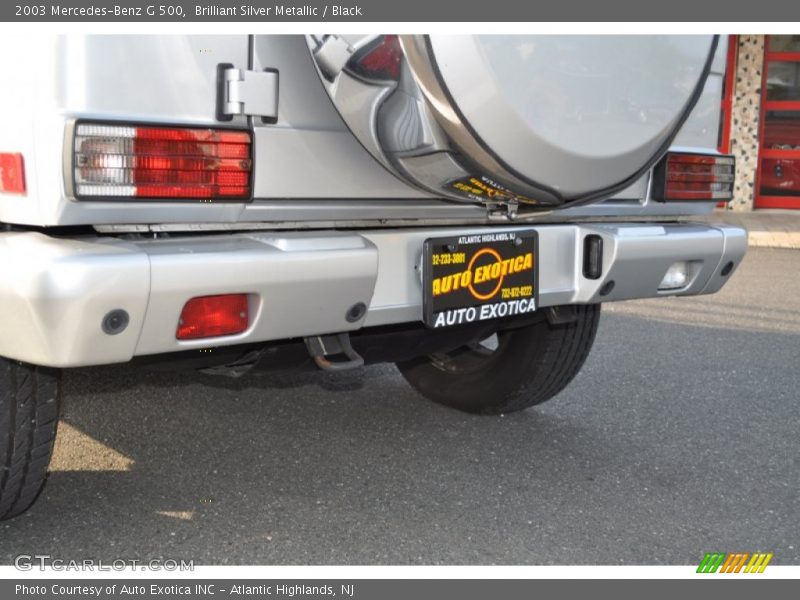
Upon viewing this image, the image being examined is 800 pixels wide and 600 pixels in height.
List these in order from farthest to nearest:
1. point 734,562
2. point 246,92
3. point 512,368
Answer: point 512,368 → point 734,562 → point 246,92

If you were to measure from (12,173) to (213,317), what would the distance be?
54cm

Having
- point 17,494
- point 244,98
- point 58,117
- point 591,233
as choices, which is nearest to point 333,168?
point 244,98

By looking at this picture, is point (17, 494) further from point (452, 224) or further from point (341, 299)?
point (452, 224)

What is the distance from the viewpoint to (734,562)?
2.75 metres

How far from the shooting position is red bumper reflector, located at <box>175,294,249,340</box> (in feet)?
7.70

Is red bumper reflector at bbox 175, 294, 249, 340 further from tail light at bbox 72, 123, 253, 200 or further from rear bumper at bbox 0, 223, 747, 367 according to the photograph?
tail light at bbox 72, 123, 253, 200

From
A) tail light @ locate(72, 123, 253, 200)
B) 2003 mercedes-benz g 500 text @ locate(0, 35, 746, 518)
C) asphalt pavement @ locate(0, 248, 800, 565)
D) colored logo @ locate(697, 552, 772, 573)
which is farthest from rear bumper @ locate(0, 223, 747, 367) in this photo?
colored logo @ locate(697, 552, 772, 573)

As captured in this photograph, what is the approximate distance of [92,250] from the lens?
2182 millimetres

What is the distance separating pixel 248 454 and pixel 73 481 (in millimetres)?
593

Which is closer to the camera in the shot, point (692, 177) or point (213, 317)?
point (213, 317)

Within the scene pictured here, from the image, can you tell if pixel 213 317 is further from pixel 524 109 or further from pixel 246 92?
pixel 524 109

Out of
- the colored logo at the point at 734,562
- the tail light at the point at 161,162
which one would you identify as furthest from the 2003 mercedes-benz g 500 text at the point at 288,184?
the colored logo at the point at 734,562

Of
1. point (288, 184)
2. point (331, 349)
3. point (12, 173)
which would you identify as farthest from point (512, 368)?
point (12, 173)

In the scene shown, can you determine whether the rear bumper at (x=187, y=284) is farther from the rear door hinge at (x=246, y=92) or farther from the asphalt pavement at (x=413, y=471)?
the asphalt pavement at (x=413, y=471)
